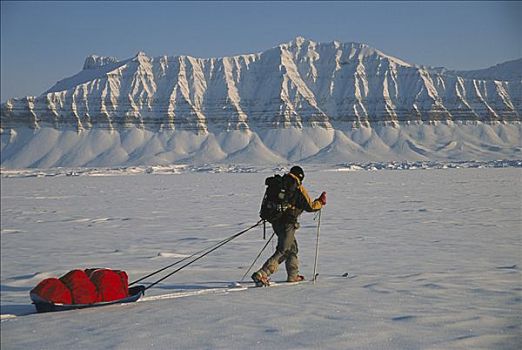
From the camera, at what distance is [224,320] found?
5699mm

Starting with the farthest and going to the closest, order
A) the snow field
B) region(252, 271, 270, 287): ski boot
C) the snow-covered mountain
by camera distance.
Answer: the snow-covered mountain
the snow field
region(252, 271, 270, 287): ski boot

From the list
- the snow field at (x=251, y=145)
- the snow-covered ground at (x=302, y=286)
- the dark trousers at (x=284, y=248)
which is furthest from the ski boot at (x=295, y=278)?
the snow field at (x=251, y=145)

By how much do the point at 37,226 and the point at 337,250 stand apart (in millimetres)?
9106

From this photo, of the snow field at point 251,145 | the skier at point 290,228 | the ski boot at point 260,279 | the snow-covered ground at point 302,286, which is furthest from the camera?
the snow field at point 251,145

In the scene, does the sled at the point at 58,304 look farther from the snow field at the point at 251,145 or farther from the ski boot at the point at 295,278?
the snow field at the point at 251,145

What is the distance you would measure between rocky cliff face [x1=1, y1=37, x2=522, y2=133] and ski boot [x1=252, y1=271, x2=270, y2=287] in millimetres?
152988

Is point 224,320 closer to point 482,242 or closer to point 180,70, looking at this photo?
point 482,242

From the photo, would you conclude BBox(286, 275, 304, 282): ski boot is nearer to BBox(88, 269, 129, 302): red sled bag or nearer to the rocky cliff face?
BBox(88, 269, 129, 302): red sled bag

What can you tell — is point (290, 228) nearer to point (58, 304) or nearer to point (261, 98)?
point (58, 304)

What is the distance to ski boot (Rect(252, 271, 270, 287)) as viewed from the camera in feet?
24.5

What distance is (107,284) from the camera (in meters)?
6.68

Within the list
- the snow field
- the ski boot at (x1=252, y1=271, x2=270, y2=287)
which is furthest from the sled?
the snow field

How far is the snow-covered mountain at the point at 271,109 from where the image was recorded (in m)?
147

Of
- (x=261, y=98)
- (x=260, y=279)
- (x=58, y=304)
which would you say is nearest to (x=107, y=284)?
(x=58, y=304)
